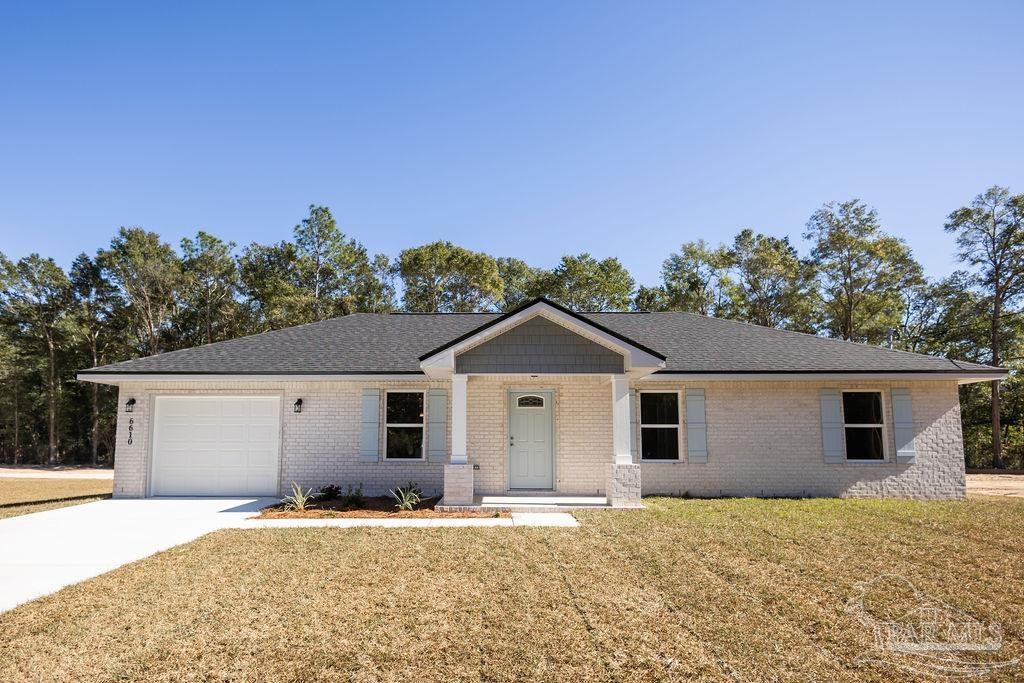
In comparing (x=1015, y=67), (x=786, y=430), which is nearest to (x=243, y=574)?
(x=786, y=430)

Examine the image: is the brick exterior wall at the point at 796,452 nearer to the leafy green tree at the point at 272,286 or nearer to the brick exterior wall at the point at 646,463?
the brick exterior wall at the point at 646,463

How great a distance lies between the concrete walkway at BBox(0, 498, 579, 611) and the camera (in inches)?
251

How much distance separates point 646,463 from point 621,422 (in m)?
2.29

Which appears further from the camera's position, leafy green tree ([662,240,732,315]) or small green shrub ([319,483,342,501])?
leafy green tree ([662,240,732,315])

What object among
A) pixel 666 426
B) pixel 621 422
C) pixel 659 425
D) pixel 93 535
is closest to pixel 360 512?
pixel 93 535

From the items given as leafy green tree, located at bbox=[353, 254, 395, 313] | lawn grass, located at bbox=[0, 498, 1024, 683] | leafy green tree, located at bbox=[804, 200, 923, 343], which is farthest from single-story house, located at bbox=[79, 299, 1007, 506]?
leafy green tree, located at bbox=[353, 254, 395, 313]

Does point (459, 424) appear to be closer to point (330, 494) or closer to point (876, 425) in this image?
point (330, 494)

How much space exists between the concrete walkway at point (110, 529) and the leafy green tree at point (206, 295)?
22.9m

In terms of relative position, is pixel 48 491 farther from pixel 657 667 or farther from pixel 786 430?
pixel 786 430

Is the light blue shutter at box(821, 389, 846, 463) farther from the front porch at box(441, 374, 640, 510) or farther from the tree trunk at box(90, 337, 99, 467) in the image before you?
the tree trunk at box(90, 337, 99, 467)

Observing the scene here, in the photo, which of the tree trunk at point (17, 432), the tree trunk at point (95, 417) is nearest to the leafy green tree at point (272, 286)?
the tree trunk at point (95, 417)

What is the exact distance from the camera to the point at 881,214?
103 feet

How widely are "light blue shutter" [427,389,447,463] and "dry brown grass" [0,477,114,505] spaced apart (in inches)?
340

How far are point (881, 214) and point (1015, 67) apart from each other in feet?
73.1
